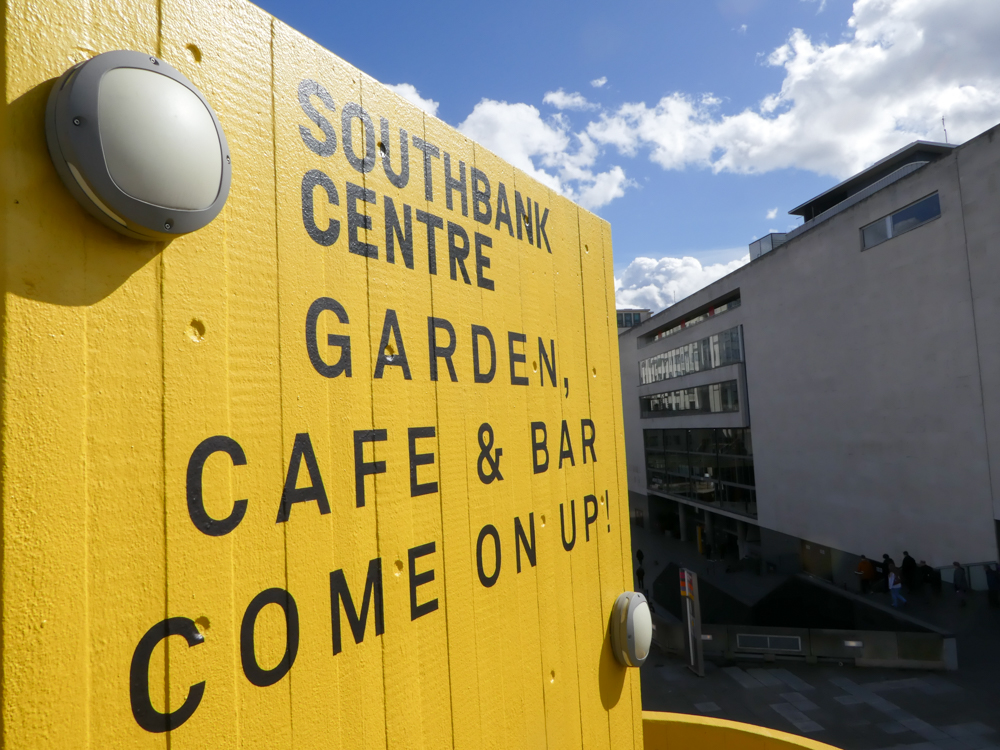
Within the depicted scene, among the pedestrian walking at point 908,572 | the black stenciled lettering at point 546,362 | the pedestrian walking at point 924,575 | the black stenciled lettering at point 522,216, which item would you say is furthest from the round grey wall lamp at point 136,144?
the pedestrian walking at point 924,575

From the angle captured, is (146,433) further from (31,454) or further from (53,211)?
(53,211)

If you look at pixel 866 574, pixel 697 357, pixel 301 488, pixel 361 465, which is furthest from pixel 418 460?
pixel 697 357

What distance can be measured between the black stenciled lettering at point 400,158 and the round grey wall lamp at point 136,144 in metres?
0.81

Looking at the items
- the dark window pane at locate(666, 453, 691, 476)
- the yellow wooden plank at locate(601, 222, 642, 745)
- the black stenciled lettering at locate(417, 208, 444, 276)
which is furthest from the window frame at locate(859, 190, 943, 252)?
the black stenciled lettering at locate(417, 208, 444, 276)

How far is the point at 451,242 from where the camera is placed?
2.63m

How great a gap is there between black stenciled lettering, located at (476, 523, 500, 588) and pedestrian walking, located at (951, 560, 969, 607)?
19958mm

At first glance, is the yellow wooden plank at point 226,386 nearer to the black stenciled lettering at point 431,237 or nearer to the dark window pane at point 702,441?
the black stenciled lettering at point 431,237

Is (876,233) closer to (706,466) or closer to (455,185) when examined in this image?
(706,466)

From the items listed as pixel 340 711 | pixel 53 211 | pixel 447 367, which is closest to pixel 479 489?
pixel 447 367

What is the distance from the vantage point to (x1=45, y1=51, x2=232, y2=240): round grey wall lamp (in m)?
1.34

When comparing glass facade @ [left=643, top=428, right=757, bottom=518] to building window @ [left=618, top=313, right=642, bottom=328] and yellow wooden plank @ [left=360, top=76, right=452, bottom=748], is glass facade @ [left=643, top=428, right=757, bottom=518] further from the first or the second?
building window @ [left=618, top=313, right=642, bottom=328]

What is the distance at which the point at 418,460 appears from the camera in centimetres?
231

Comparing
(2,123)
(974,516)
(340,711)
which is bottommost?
(974,516)

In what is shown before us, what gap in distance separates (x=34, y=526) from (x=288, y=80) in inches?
58.8
